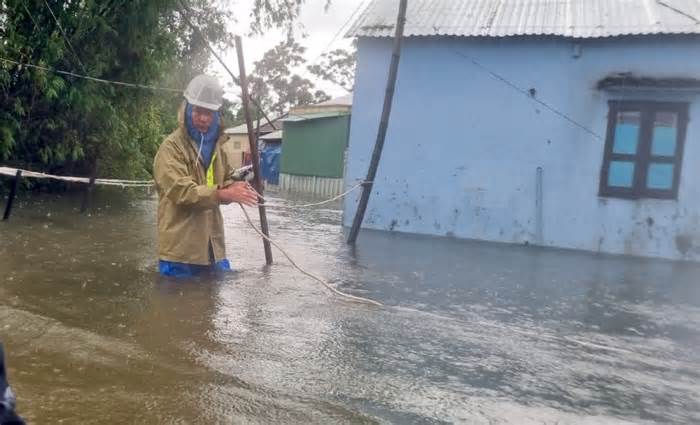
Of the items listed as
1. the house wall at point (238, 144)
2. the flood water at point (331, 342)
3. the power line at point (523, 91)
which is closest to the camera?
the flood water at point (331, 342)

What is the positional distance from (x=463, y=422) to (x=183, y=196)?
3.09m

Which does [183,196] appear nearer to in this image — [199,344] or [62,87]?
[199,344]

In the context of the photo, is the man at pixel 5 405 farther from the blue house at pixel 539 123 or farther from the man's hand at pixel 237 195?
the blue house at pixel 539 123

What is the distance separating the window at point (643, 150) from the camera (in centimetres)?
998

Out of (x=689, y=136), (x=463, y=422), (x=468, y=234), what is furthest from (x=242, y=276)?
(x=689, y=136)

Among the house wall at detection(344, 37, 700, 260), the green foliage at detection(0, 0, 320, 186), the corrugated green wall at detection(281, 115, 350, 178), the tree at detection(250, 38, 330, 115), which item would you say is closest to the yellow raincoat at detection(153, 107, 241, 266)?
the green foliage at detection(0, 0, 320, 186)

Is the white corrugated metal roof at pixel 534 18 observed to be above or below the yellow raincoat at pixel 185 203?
above

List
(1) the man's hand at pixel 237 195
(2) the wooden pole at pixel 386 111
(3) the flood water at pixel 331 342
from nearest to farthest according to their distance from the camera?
(3) the flood water at pixel 331 342 < (1) the man's hand at pixel 237 195 < (2) the wooden pole at pixel 386 111

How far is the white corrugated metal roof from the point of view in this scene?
396 inches

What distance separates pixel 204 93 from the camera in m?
5.48

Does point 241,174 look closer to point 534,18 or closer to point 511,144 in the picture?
point 511,144

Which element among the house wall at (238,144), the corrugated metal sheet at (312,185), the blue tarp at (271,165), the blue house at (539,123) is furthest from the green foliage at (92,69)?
the house wall at (238,144)

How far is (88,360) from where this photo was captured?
11.6 ft

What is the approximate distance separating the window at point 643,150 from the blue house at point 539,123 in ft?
0.06
